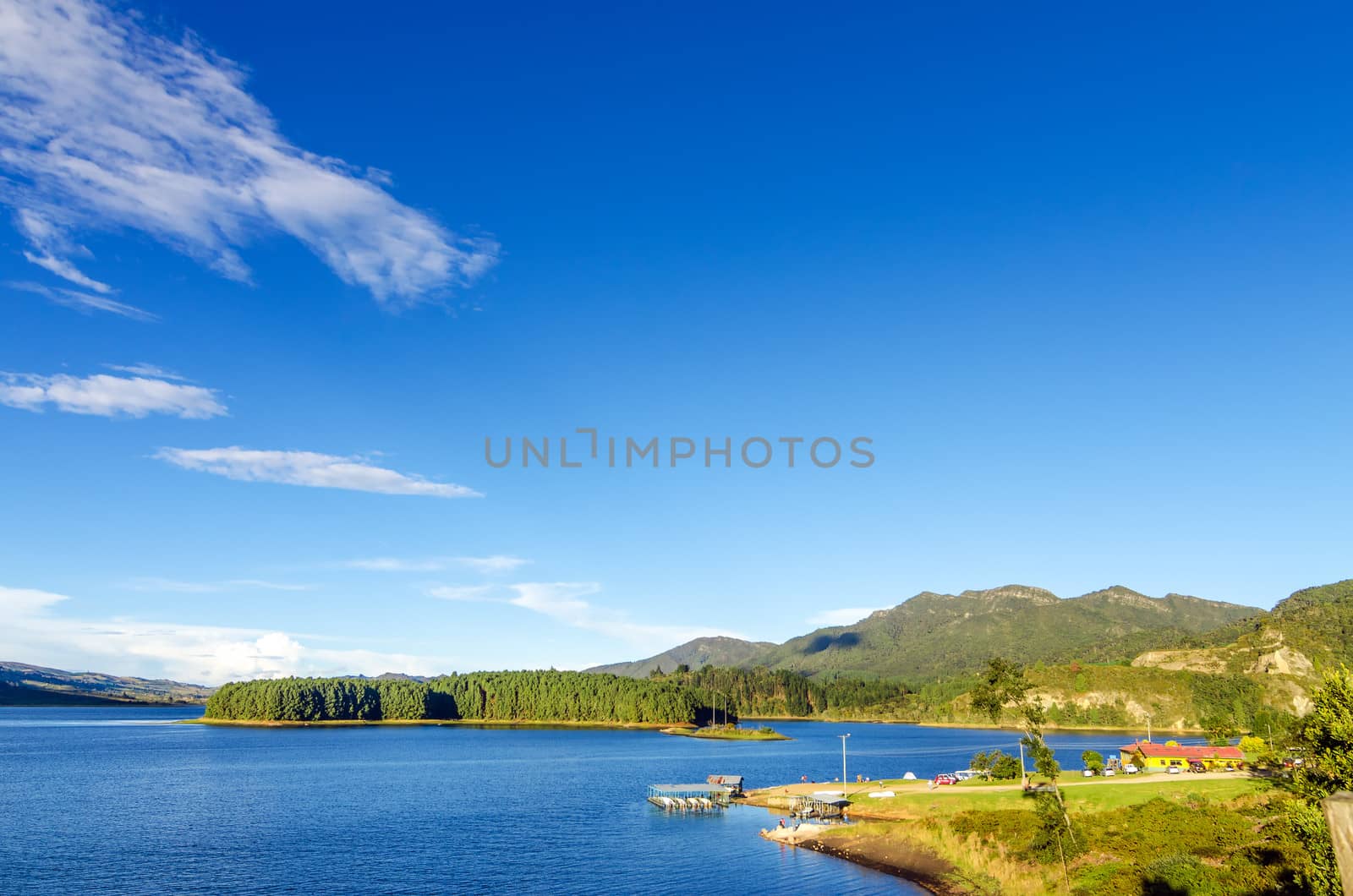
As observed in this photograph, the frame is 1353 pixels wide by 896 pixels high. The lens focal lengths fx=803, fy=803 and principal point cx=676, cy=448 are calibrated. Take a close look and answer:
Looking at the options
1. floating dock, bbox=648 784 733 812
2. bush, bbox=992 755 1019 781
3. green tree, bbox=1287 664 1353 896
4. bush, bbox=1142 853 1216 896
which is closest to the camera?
green tree, bbox=1287 664 1353 896

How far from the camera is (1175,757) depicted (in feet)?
400

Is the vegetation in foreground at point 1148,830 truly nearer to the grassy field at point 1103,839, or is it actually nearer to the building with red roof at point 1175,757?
the grassy field at point 1103,839

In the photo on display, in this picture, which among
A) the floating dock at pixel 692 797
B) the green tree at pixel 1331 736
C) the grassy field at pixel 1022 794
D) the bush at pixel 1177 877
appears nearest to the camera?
the green tree at pixel 1331 736

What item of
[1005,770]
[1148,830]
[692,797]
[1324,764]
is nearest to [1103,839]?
[1148,830]

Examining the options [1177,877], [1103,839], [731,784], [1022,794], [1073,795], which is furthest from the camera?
[731,784]

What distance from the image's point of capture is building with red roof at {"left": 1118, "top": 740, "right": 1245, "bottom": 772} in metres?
115

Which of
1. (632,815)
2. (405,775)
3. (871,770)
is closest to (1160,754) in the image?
(871,770)

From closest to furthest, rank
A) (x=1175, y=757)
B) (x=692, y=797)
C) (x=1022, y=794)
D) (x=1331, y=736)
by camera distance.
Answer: (x=1331, y=736)
(x=1022, y=794)
(x=1175, y=757)
(x=692, y=797)

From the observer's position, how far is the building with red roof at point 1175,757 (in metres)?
115

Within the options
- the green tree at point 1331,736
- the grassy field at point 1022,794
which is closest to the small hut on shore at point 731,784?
the grassy field at point 1022,794

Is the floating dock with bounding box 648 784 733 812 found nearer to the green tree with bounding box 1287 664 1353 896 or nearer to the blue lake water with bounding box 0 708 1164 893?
the blue lake water with bounding box 0 708 1164 893

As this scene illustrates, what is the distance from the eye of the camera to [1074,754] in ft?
605

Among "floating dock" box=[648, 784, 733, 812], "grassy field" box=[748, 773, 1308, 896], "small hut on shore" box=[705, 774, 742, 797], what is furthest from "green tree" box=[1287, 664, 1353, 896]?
"small hut on shore" box=[705, 774, 742, 797]

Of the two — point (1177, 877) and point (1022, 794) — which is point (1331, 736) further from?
point (1022, 794)
